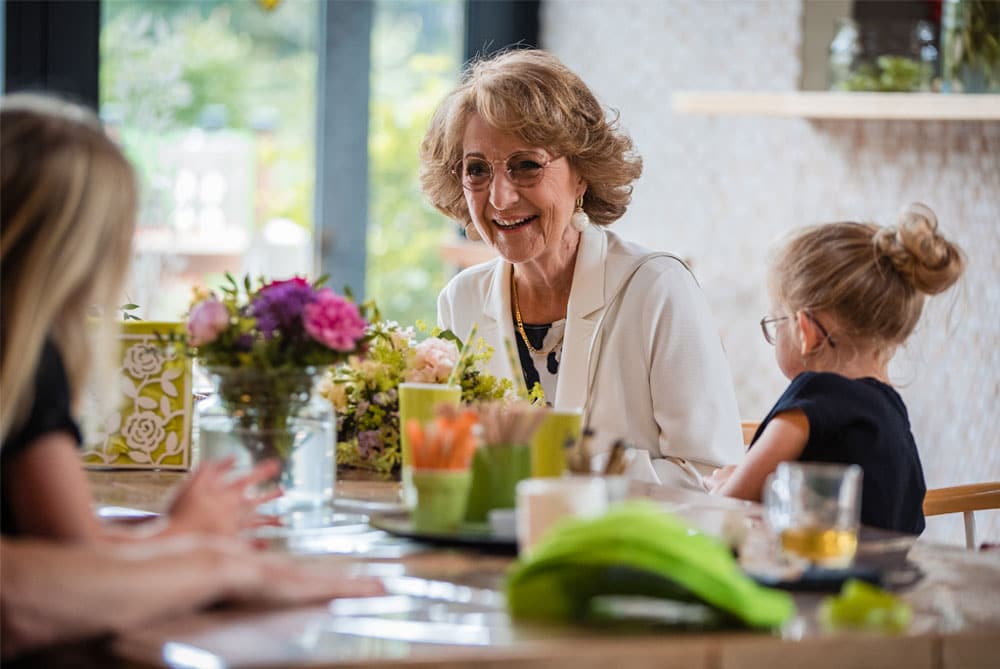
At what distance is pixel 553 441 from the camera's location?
1582 mm

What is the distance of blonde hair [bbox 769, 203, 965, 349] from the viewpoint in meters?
2.29

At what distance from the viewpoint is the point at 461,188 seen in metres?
3.06

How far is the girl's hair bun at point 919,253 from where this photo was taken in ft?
7.49

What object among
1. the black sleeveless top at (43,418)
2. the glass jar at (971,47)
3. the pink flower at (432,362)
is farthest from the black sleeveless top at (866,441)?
the glass jar at (971,47)

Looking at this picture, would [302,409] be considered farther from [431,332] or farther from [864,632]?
[864,632]

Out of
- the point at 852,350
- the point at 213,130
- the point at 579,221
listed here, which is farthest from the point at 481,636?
the point at 213,130

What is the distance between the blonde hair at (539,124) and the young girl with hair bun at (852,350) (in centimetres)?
62

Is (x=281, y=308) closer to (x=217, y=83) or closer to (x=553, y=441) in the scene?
(x=553, y=441)

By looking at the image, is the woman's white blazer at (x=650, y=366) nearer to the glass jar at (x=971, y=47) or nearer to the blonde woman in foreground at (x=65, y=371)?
the glass jar at (x=971, y=47)

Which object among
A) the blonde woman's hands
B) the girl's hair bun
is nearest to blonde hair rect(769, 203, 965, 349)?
the girl's hair bun

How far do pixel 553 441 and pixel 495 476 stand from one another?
82 millimetres

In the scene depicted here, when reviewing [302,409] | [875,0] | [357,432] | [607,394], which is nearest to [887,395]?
[607,394]

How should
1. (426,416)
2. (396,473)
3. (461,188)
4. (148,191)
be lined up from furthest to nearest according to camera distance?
(148,191), (461,188), (396,473), (426,416)

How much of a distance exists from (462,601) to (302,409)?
1.60ft
